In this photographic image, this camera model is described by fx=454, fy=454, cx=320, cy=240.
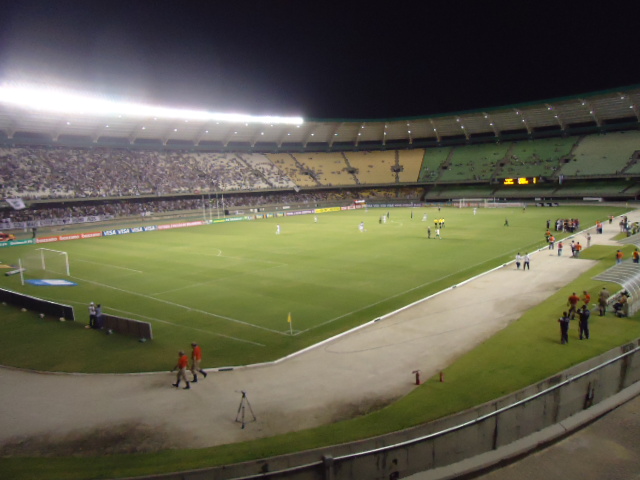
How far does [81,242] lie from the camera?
49.8m

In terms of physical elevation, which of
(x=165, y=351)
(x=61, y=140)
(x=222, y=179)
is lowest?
(x=165, y=351)

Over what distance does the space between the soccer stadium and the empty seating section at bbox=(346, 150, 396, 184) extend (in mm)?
40132

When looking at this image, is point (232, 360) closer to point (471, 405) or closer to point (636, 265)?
point (471, 405)

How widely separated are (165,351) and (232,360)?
284 cm

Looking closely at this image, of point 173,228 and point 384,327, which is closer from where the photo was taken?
point 384,327

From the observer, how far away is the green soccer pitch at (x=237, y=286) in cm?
1680

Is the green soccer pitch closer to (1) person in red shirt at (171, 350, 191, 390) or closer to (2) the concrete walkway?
(2) the concrete walkway

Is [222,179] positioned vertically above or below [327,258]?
above

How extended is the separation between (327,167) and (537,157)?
43.4 m

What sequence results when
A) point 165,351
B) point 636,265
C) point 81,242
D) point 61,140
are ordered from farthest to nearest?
point 61,140 < point 81,242 < point 636,265 < point 165,351

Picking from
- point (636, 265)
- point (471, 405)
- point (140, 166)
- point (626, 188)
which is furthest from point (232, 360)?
point (626, 188)

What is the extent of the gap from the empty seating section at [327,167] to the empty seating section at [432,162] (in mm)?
15755

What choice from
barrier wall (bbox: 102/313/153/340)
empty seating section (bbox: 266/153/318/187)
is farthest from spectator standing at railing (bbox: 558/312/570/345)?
empty seating section (bbox: 266/153/318/187)

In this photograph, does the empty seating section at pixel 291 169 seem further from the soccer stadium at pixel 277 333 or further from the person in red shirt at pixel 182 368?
the person in red shirt at pixel 182 368
